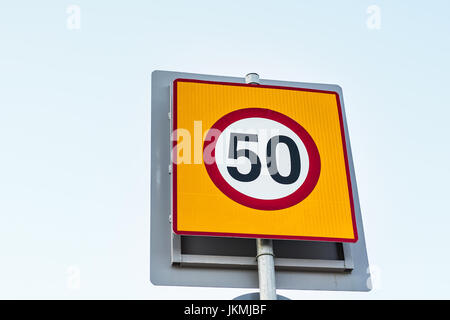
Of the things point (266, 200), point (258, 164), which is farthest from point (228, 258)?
point (258, 164)

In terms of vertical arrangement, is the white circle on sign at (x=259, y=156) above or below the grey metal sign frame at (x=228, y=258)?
above

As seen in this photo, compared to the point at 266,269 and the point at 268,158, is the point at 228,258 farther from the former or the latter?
the point at 268,158

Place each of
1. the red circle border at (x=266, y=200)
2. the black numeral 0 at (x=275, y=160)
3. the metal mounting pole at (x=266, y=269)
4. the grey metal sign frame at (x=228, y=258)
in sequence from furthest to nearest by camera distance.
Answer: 1. the black numeral 0 at (x=275, y=160)
2. the red circle border at (x=266, y=200)
3. the grey metal sign frame at (x=228, y=258)
4. the metal mounting pole at (x=266, y=269)

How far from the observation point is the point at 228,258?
12.0 feet

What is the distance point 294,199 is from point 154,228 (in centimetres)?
82

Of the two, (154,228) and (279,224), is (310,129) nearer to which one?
(279,224)

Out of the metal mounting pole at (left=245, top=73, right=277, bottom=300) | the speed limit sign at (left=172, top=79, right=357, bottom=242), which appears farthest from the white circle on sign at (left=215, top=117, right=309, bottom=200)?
the metal mounting pole at (left=245, top=73, right=277, bottom=300)

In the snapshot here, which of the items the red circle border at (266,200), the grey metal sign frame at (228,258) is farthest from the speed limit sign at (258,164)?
the grey metal sign frame at (228,258)

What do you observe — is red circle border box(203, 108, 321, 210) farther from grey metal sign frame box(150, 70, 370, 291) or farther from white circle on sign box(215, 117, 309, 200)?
grey metal sign frame box(150, 70, 370, 291)

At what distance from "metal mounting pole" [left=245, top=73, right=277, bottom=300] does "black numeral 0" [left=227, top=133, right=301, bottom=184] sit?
41 centimetres

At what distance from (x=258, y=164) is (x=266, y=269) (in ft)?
2.27

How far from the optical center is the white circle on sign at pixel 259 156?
3.81 m

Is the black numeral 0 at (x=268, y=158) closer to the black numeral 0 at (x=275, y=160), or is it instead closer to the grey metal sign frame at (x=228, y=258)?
the black numeral 0 at (x=275, y=160)
